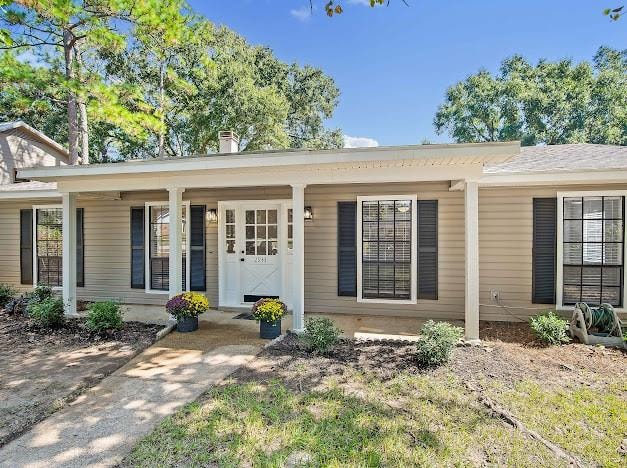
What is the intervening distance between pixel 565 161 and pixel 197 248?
6475mm

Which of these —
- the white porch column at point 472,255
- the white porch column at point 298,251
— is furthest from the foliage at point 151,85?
the white porch column at point 472,255

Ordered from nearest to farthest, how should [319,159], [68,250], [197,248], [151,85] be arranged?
1. [319,159]
2. [68,250]
3. [197,248]
4. [151,85]

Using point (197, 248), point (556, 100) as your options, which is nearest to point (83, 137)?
point (197, 248)

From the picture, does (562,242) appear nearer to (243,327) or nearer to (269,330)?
(269,330)

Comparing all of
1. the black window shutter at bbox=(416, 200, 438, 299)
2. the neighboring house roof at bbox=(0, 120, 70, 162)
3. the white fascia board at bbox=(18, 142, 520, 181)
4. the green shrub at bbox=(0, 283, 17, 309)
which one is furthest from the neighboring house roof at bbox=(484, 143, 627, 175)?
the neighboring house roof at bbox=(0, 120, 70, 162)

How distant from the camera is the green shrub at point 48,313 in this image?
5.47 m

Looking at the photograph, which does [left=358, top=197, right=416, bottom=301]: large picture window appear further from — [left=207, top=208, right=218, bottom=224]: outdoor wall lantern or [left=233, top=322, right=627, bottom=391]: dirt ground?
[left=207, top=208, right=218, bottom=224]: outdoor wall lantern

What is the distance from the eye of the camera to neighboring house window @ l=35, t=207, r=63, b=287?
314 inches

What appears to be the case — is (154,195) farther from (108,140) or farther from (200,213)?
(108,140)

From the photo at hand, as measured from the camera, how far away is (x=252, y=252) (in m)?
6.76

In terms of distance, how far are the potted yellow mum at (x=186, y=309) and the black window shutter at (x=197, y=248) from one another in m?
1.39

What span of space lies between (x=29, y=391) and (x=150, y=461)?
78.6 inches

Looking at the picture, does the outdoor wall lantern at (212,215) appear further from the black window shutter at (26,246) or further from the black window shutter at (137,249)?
the black window shutter at (26,246)

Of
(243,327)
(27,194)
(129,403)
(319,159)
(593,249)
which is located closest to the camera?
(129,403)
